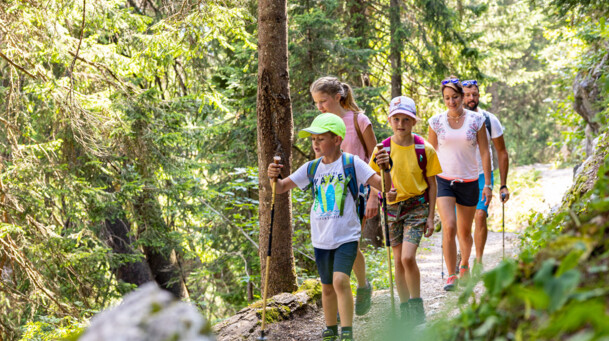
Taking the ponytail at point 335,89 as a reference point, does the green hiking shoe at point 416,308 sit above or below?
below

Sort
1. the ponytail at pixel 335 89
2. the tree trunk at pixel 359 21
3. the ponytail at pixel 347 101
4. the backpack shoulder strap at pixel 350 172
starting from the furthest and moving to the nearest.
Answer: the tree trunk at pixel 359 21, the ponytail at pixel 347 101, the ponytail at pixel 335 89, the backpack shoulder strap at pixel 350 172

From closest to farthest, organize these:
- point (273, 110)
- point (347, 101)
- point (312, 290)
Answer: point (347, 101), point (273, 110), point (312, 290)

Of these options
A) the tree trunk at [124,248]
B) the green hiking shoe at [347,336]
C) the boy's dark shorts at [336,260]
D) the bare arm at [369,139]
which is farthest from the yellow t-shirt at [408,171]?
the tree trunk at [124,248]

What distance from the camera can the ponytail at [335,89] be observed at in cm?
543

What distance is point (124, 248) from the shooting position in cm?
1384

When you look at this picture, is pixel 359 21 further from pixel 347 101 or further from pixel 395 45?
pixel 347 101

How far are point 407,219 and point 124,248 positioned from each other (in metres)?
10.6

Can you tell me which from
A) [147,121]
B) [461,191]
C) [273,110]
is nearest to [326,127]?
[273,110]

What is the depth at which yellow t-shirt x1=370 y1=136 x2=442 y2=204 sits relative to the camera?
4.88m

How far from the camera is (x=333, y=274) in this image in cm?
438

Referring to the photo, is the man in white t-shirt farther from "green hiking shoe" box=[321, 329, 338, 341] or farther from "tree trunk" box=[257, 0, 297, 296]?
"green hiking shoe" box=[321, 329, 338, 341]

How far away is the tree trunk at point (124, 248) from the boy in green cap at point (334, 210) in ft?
31.1

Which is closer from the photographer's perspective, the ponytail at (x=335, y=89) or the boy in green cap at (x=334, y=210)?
→ the boy in green cap at (x=334, y=210)

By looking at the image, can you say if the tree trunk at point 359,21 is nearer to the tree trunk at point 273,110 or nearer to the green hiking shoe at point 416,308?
the tree trunk at point 273,110
